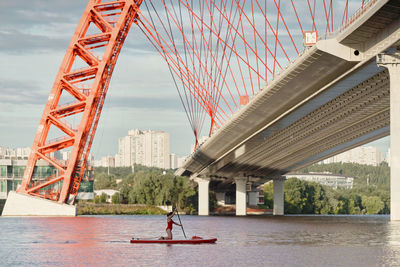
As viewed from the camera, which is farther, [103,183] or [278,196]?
[103,183]

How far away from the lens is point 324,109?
5803 centimetres

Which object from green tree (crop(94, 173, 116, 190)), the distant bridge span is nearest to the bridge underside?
the distant bridge span

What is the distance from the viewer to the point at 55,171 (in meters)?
86.7

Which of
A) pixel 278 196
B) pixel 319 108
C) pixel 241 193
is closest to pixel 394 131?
pixel 319 108

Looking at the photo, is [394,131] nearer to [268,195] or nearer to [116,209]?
[116,209]

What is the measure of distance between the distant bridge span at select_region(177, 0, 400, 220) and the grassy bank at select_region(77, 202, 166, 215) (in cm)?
1406

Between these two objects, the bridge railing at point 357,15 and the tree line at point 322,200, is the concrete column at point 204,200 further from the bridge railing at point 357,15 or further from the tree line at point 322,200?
the bridge railing at point 357,15

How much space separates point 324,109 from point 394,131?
21189 mm

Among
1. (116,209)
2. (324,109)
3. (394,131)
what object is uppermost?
(324,109)

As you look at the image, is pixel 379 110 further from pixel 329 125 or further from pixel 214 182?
pixel 214 182

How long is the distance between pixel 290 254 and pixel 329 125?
3728cm

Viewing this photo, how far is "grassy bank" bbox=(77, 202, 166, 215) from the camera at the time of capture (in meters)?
107

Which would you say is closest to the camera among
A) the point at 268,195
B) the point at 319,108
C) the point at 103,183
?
the point at 319,108

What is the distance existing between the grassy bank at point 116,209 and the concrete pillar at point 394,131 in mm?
72874
